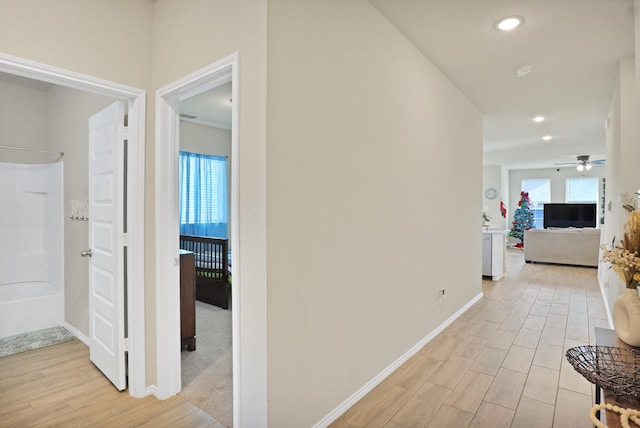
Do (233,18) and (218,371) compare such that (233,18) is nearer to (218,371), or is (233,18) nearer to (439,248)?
(218,371)

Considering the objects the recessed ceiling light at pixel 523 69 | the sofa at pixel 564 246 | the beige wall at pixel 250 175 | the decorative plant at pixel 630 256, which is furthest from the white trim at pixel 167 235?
the sofa at pixel 564 246

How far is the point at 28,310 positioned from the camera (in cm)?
346

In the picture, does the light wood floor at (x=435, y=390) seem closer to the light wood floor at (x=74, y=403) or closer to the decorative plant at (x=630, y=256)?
the light wood floor at (x=74, y=403)

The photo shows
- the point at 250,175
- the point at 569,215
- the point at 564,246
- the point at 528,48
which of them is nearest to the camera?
the point at 250,175

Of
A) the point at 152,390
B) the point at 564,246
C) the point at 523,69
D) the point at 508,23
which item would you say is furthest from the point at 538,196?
the point at 152,390

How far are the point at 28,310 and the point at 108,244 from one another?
6.01 ft

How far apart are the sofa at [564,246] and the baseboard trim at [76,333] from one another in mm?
8428

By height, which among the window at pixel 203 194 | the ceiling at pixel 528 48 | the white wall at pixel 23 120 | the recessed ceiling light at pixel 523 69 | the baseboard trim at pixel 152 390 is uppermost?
the ceiling at pixel 528 48

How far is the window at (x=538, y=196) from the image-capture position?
1181 cm

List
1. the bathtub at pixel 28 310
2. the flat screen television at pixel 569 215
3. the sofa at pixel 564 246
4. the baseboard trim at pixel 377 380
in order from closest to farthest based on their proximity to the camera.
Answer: the baseboard trim at pixel 377 380
the bathtub at pixel 28 310
the sofa at pixel 564 246
the flat screen television at pixel 569 215

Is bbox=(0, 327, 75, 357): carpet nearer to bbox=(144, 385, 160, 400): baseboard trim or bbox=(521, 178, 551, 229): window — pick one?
bbox=(144, 385, 160, 400): baseboard trim

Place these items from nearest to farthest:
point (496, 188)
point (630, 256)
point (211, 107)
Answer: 1. point (630, 256)
2. point (211, 107)
3. point (496, 188)

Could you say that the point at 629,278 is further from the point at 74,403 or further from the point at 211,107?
the point at 211,107

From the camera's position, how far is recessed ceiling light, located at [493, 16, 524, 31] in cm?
250
